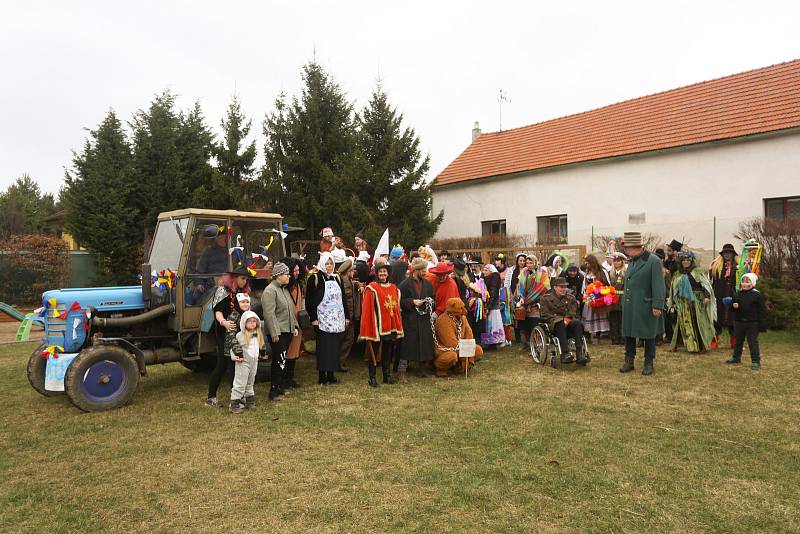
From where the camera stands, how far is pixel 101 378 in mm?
6012

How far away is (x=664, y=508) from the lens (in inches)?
141

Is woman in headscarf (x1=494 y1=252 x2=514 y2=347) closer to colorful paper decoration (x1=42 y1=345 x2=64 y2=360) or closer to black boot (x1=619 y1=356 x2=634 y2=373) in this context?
black boot (x1=619 y1=356 x2=634 y2=373)

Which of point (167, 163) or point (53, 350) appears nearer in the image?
point (53, 350)

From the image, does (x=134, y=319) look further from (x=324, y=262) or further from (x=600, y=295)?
(x=600, y=295)

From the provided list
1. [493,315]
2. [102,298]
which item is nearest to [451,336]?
[493,315]

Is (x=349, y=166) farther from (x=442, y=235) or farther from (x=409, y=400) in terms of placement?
(x=409, y=400)

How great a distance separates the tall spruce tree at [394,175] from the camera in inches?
656

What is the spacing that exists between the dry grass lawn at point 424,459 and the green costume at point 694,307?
173cm

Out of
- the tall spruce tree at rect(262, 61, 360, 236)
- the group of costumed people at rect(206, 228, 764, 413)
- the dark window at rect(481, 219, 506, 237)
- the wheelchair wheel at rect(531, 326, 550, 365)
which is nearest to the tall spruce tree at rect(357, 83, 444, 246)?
the tall spruce tree at rect(262, 61, 360, 236)

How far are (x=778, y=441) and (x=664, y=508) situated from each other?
1.94m

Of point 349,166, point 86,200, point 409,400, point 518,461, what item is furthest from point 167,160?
point 518,461

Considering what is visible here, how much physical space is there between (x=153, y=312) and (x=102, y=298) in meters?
0.56

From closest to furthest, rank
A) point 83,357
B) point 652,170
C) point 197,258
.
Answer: point 83,357 → point 197,258 → point 652,170

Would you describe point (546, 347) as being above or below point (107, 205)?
below
